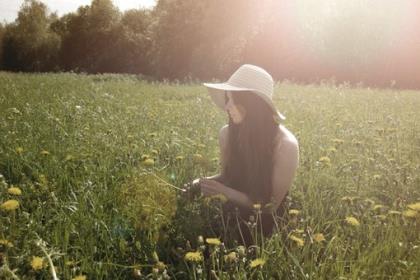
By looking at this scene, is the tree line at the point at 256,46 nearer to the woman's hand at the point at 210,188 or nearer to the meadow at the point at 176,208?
the meadow at the point at 176,208

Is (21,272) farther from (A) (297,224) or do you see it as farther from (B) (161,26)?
(B) (161,26)

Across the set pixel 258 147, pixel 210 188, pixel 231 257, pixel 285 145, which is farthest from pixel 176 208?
pixel 231 257

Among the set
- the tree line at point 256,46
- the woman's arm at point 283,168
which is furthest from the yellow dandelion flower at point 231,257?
the tree line at point 256,46

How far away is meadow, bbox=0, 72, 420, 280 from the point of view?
6.65 ft

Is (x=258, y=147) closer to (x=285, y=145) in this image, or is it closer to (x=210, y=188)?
(x=285, y=145)

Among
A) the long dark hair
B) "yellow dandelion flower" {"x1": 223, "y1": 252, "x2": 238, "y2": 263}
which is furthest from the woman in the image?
"yellow dandelion flower" {"x1": 223, "y1": 252, "x2": 238, "y2": 263}

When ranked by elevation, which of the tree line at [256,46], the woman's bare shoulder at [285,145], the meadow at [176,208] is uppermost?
the tree line at [256,46]

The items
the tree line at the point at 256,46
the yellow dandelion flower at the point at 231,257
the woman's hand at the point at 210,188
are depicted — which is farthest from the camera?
the tree line at the point at 256,46

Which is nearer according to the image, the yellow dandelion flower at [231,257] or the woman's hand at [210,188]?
the yellow dandelion flower at [231,257]

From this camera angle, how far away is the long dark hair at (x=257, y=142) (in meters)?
2.83

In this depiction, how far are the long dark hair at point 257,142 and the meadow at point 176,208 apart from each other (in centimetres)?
21

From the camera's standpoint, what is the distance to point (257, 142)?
282 cm

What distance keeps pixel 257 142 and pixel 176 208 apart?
25.3 inches

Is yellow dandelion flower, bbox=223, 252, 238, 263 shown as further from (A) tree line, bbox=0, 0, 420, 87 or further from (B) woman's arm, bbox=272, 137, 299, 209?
(A) tree line, bbox=0, 0, 420, 87
